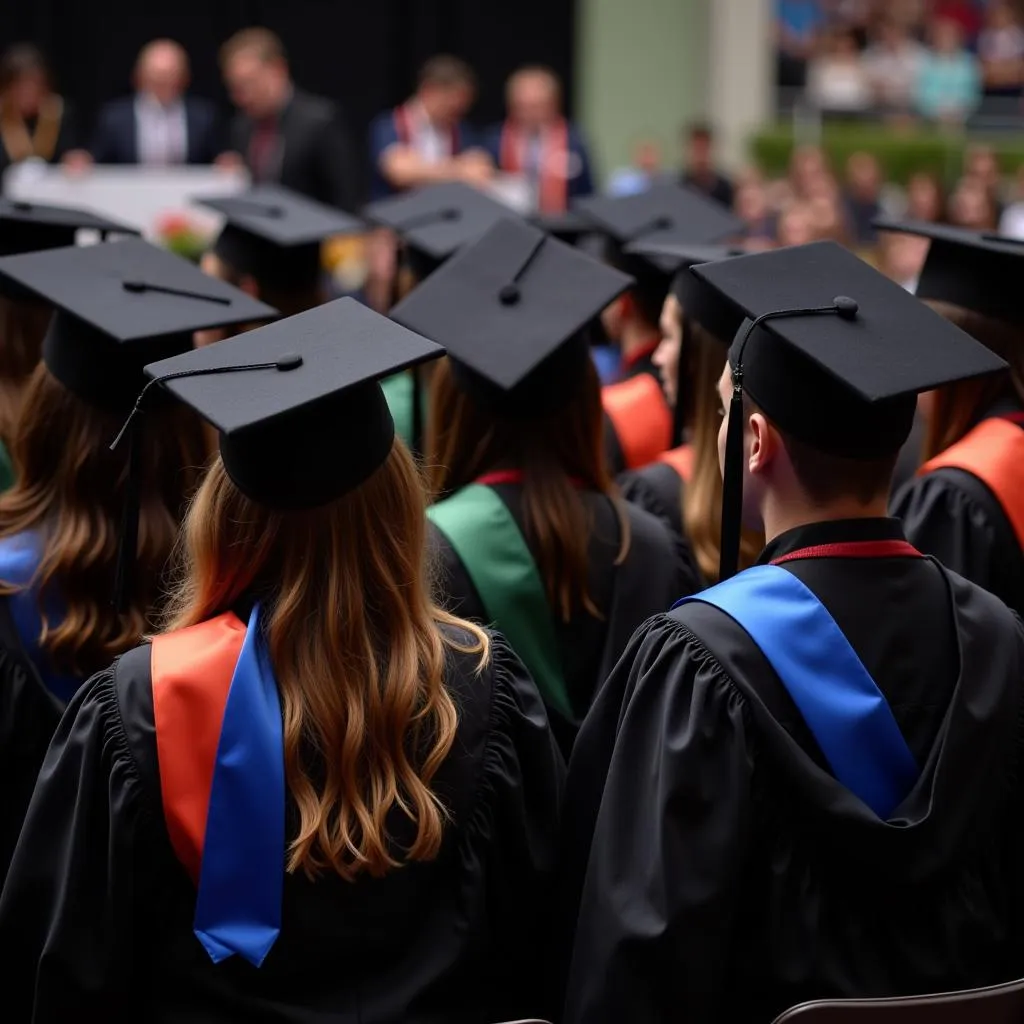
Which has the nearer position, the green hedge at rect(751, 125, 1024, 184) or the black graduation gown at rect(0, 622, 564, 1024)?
the black graduation gown at rect(0, 622, 564, 1024)

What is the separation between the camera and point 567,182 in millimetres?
9773

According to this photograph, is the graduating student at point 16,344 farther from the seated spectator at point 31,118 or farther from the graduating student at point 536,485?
the seated spectator at point 31,118

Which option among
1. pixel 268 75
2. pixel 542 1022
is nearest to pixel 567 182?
pixel 268 75

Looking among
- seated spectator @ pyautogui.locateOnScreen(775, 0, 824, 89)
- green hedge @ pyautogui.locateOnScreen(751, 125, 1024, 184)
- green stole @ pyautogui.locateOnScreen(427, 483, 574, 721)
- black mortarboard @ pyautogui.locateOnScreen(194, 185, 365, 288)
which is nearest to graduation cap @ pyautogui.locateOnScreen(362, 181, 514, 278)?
black mortarboard @ pyautogui.locateOnScreen(194, 185, 365, 288)

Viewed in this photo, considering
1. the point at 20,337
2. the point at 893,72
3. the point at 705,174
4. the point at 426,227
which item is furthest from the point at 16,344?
the point at 893,72

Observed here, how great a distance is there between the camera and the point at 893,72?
16.3 m

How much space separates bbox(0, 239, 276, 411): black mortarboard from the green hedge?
494 inches

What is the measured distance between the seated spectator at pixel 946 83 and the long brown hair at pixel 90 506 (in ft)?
47.5

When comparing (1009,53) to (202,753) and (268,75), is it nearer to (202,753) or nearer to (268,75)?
(268,75)

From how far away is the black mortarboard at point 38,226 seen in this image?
11.8ft

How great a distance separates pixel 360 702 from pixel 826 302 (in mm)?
884

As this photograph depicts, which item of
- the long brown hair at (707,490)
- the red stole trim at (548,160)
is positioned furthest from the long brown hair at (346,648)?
the red stole trim at (548,160)

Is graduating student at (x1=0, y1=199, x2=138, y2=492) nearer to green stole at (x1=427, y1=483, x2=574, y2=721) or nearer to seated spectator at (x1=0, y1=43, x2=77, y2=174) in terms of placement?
green stole at (x1=427, y1=483, x2=574, y2=721)

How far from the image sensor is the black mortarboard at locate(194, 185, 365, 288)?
426 cm
